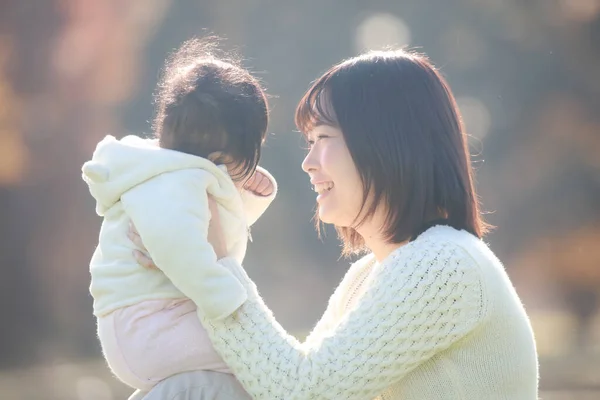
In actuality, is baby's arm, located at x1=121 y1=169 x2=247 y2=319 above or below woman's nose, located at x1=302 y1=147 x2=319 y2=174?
below

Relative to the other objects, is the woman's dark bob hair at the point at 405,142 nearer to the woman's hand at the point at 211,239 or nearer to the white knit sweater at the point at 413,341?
the white knit sweater at the point at 413,341

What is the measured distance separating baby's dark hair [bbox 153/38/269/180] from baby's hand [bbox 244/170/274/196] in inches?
3.6

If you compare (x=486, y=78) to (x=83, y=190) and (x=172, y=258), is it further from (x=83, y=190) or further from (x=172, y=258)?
(x=172, y=258)

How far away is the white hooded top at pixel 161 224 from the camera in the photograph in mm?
1573

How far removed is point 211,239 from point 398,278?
399 mm

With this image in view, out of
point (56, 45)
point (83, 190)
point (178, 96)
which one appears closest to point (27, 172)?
point (83, 190)

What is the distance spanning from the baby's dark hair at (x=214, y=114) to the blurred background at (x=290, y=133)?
433 cm

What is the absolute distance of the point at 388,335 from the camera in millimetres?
1518

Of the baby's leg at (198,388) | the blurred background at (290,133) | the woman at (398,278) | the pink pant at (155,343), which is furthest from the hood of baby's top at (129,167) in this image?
the blurred background at (290,133)

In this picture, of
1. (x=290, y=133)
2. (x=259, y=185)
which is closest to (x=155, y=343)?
(x=259, y=185)

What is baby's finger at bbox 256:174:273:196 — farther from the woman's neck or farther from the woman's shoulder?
the woman's shoulder

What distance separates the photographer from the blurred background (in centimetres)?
683

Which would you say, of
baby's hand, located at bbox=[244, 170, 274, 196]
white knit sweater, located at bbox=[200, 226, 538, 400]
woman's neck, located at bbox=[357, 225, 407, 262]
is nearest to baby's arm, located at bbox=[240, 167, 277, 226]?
baby's hand, located at bbox=[244, 170, 274, 196]

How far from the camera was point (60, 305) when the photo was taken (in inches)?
287
